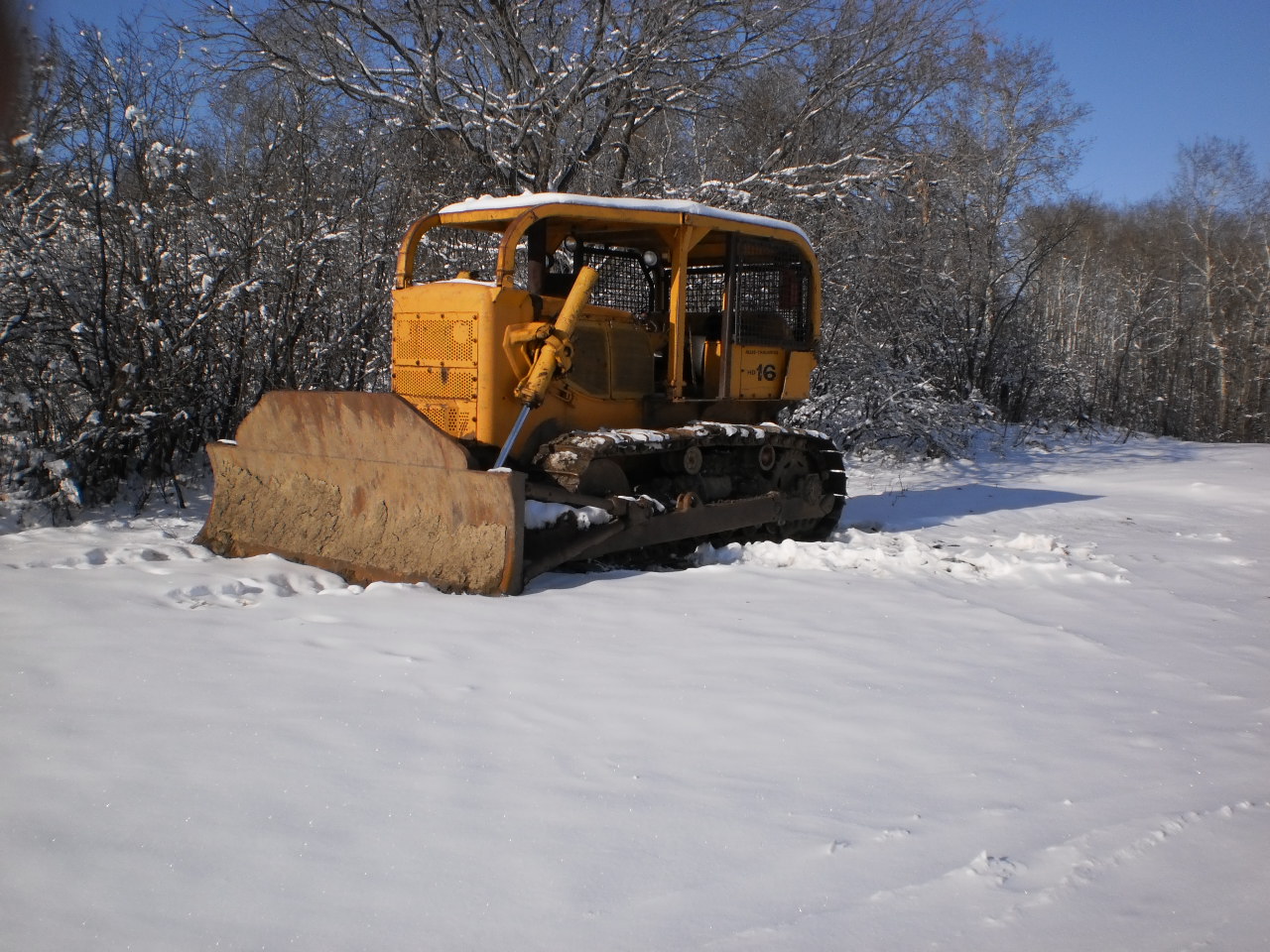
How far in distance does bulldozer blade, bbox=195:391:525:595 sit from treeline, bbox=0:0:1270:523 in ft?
6.06

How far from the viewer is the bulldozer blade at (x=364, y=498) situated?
18.4 ft

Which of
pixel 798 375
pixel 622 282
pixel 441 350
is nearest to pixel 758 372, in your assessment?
pixel 798 375

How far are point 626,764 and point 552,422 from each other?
3473 millimetres

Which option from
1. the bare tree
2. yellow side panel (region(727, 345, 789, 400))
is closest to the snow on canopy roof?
yellow side panel (region(727, 345, 789, 400))

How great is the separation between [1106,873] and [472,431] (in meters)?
4.37

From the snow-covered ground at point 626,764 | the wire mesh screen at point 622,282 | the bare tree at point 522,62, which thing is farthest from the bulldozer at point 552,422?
the bare tree at point 522,62

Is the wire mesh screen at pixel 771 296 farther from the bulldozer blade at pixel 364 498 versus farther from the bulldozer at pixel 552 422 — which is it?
the bulldozer blade at pixel 364 498

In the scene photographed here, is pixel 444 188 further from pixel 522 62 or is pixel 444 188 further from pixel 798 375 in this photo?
pixel 798 375

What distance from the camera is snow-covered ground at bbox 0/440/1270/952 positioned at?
Answer: 8.21 ft

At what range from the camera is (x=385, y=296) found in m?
10.6

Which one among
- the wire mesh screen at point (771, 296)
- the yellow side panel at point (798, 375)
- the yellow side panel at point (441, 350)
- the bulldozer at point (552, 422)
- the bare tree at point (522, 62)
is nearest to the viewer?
the bulldozer at point (552, 422)

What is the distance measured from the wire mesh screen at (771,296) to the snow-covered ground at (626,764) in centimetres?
233

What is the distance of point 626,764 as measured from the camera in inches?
133

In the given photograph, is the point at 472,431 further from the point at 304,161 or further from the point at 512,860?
the point at 304,161
